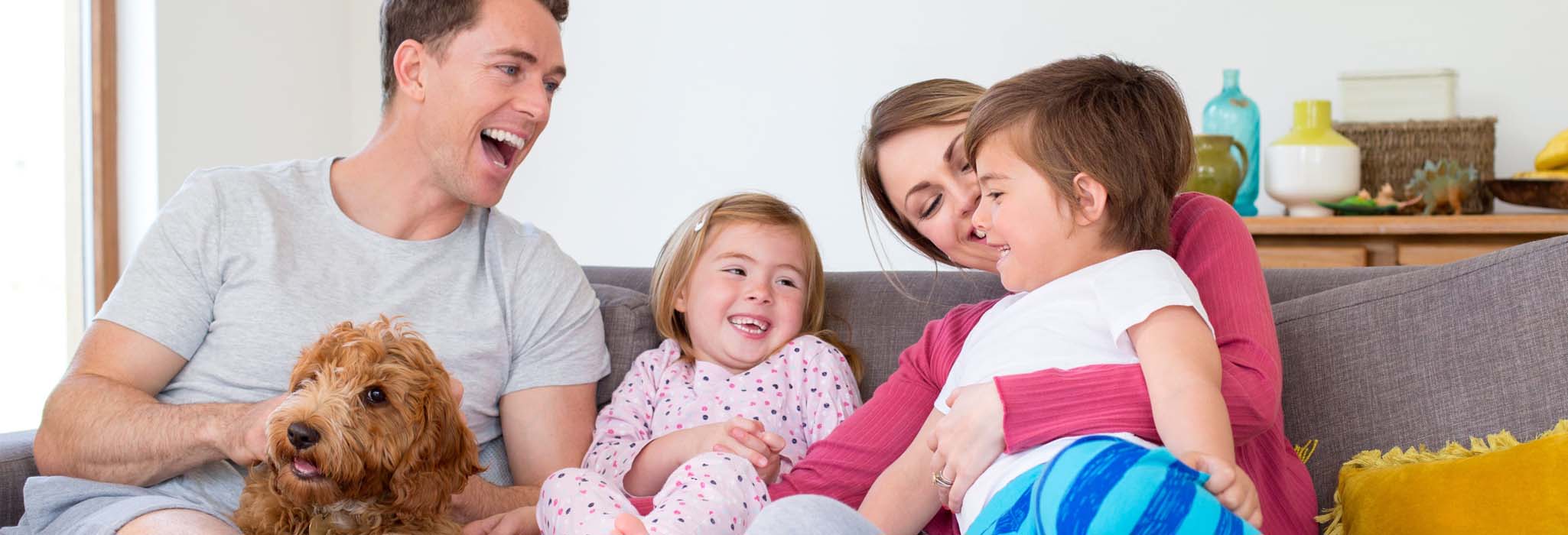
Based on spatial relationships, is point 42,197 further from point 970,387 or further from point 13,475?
point 970,387

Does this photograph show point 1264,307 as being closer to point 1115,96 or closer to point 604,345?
point 1115,96

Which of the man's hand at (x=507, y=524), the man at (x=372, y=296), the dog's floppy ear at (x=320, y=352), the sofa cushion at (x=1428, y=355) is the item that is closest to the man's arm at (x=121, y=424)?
the man at (x=372, y=296)

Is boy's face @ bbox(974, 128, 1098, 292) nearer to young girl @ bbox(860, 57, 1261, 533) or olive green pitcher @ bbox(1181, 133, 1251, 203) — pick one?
young girl @ bbox(860, 57, 1261, 533)

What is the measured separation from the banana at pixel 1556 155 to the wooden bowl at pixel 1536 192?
3.0 inches

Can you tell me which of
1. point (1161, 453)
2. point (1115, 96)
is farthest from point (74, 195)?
point (1161, 453)

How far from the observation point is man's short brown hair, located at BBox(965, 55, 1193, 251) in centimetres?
146

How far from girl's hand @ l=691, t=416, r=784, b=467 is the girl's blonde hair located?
0.32 metres

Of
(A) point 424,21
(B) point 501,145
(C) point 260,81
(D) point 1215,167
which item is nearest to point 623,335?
(B) point 501,145

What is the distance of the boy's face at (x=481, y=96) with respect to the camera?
6.53 feet

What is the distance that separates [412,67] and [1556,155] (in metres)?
2.54

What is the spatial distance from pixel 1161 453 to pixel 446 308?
3.88ft

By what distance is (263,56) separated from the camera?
14.1 feet

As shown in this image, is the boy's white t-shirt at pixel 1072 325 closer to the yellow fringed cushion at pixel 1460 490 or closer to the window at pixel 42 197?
the yellow fringed cushion at pixel 1460 490

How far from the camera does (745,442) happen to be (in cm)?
179
